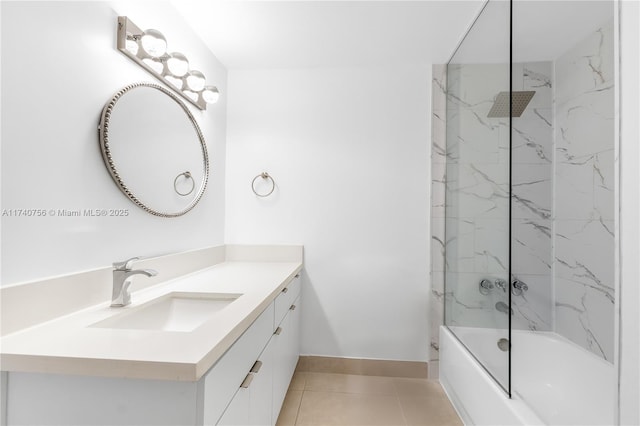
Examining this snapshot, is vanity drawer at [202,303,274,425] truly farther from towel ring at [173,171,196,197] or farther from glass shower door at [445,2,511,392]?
glass shower door at [445,2,511,392]

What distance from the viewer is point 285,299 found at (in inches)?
73.4

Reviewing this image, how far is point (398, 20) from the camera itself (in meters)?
1.88

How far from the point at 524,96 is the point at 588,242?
32.8 inches

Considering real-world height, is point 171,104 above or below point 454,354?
above

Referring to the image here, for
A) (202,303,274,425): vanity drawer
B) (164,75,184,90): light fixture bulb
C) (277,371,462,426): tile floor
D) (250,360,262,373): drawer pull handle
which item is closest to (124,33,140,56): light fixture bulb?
(164,75,184,90): light fixture bulb

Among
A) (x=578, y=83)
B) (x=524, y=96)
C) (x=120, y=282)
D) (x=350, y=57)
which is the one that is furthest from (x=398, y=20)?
(x=120, y=282)

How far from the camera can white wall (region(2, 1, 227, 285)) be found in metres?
0.94

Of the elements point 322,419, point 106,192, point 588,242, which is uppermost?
point 106,192

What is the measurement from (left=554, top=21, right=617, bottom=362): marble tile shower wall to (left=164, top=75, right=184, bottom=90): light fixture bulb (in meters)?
1.94

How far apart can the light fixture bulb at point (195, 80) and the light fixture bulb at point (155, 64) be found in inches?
7.0

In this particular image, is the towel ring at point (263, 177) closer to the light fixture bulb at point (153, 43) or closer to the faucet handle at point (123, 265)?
the light fixture bulb at point (153, 43)

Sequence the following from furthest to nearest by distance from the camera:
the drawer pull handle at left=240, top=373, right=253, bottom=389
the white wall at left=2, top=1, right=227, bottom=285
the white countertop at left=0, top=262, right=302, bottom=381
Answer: the drawer pull handle at left=240, top=373, right=253, bottom=389
the white wall at left=2, top=1, right=227, bottom=285
the white countertop at left=0, top=262, right=302, bottom=381

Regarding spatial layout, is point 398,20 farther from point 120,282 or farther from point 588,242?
point 120,282

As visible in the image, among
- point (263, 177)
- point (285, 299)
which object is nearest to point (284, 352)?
point (285, 299)
